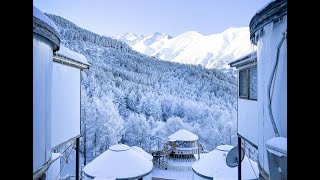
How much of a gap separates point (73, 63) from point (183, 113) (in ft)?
124

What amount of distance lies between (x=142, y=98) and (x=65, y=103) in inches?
1400

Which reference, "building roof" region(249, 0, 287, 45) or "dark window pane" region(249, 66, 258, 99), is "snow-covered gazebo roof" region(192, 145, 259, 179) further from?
"building roof" region(249, 0, 287, 45)

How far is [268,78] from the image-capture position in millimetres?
2920

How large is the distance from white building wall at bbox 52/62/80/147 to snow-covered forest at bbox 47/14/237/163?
2025cm

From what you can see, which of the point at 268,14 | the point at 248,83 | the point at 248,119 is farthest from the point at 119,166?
the point at 268,14

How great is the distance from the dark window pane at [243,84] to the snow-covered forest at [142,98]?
854 inches

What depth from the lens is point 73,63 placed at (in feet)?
20.6

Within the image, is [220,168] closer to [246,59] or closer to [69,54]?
[246,59]

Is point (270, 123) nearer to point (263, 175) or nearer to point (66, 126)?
point (263, 175)

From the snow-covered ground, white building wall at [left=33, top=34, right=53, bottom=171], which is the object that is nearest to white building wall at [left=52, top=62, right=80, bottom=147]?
white building wall at [left=33, top=34, right=53, bottom=171]

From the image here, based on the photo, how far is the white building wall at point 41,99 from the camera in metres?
2.93

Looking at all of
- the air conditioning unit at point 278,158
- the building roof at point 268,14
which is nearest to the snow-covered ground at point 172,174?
the building roof at point 268,14

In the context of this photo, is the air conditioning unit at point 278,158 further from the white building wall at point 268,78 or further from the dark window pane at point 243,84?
the dark window pane at point 243,84
